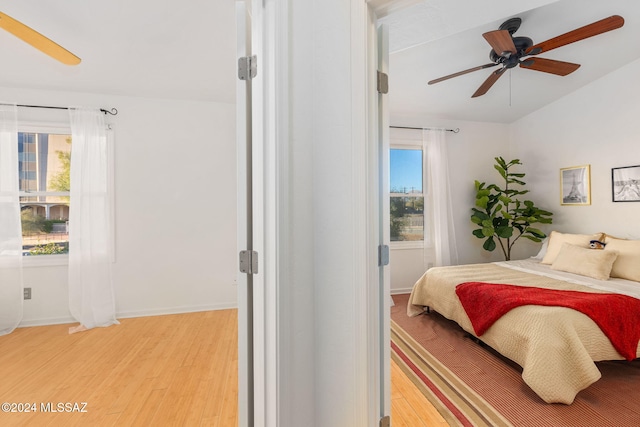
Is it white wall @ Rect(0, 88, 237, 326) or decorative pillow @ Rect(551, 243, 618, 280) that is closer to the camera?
decorative pillow @ Rect(551, 243, 618, 280)

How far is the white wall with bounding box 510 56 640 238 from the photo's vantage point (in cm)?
331

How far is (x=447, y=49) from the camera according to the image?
2840 mm

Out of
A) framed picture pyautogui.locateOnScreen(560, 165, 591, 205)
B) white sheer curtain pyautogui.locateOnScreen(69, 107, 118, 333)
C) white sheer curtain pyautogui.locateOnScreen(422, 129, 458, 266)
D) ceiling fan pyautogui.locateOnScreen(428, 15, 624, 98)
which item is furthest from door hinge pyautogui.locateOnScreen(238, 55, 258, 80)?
framed picture pyautogui.locateOnScreen(560, 165, 591, 205)

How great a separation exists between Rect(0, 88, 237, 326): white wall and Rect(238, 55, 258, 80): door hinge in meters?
2.42

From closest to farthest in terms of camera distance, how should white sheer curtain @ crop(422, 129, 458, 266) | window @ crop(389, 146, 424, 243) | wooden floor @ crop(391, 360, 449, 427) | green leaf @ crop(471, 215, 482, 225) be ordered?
1. wooden floor @ crop(391, 360, 449, 427)
2. green leaf @ crop(471, 215, 482, 225)
3. white sheer curtain @ crop(422, 129, 458, 266)
4. window @ crop(389, 146, 424, 243)

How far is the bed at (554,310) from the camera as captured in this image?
1.84 metres

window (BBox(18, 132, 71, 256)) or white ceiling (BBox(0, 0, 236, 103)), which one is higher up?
white ceiling (BBox(0, 0, 236, 103))

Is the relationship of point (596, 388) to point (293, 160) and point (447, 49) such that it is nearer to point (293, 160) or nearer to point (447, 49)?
point (293, 160)

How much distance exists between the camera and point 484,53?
117 inches

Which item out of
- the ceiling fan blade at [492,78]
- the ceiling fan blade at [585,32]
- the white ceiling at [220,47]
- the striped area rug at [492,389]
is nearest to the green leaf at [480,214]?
the white ceiling at [220,47]

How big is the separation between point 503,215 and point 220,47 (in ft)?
13.0

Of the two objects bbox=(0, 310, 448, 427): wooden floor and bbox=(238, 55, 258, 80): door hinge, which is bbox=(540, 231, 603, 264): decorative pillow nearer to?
bbox=(0, 310, 448, 427): wooden floor

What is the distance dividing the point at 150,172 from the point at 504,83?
4270 millimetres

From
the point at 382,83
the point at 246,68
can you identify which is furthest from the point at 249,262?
the point at 382,83
